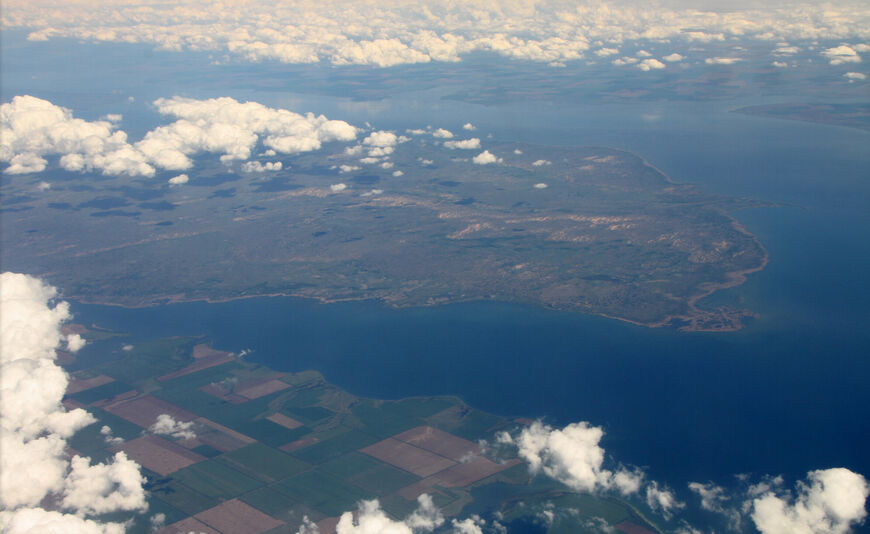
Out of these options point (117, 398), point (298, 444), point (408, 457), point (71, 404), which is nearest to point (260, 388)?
point (298, 444)

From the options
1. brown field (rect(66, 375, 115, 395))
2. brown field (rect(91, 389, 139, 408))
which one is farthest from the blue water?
brown field (rect(91, 389, 139, 408))

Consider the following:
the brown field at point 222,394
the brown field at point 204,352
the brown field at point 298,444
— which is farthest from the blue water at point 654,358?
the brown field at point 298,444

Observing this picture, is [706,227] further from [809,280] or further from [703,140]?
[703,140]

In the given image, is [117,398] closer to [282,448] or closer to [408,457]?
[282,448]

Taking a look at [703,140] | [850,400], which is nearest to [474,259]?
[850,400]

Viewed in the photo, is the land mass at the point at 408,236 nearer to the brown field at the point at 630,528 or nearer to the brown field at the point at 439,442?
the brown field at the point at 439,442

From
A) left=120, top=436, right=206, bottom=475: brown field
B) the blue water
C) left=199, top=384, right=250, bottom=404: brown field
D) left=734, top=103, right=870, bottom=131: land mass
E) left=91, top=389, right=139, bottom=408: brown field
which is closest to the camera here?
left=120, top=436, right=206, bottom=475: brown field

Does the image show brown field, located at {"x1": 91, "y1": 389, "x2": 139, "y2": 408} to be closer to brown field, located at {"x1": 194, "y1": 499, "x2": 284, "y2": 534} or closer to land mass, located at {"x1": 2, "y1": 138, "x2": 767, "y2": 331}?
brown field, located at {"x1": 194, "y1": 499, "x2": 284, "y2": 534}
